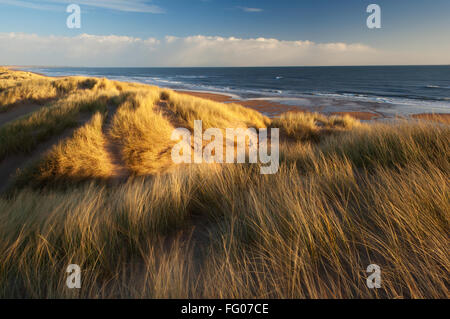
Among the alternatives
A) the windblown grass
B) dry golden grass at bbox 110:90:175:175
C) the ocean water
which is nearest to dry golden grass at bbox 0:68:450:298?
the windblown grass

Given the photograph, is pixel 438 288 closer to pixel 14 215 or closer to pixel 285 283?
pixel 285 283

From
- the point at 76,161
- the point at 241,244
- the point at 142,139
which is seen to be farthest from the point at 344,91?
the point at 241,244

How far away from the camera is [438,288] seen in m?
1.26

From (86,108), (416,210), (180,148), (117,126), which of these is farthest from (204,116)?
(416,210)

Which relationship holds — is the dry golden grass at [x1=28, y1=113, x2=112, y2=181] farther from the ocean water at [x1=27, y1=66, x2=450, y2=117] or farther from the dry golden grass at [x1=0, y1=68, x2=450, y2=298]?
the ocean water at [x1=27, y1=66, x2=450, y2=117]

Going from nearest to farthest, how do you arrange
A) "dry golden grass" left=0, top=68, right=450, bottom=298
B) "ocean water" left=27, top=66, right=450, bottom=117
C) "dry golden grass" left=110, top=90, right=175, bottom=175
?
1. "dry golden grass" left=0, top=68, right=450, bottom=298
2. "dry golden grass" left=110, top=90, right=175, bottom=175
3. "ocean water" left=27, top=66, right=450, bottom=117

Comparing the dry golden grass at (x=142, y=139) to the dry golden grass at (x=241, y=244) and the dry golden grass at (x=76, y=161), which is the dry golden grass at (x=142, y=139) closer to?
the dry golden grass at (x=76, y=161)

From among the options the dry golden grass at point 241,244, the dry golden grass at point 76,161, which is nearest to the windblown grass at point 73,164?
the dry golden grass at point 76,161

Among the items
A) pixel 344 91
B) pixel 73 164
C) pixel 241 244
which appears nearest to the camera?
pixel 241 244

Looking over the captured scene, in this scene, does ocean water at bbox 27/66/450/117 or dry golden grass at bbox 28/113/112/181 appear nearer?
dry golden grass at bbox 28/113/112/181

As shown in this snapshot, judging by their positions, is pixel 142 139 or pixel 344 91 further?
pixel 344 91

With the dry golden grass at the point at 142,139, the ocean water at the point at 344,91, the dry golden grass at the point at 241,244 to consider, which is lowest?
the dry golden grass at the point at 241,244

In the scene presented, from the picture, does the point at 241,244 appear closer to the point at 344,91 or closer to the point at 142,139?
the point at 142,139
